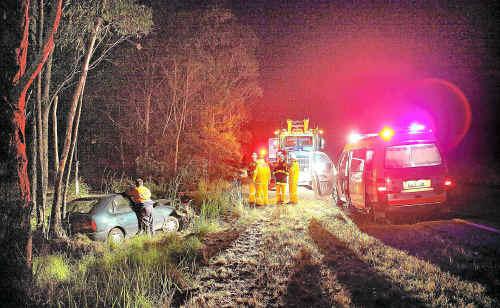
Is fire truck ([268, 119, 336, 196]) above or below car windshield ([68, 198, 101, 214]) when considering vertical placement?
above

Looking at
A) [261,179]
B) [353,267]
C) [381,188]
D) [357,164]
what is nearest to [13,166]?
[353,267]

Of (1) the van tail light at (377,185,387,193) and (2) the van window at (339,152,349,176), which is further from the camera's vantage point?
(2) the van window at (339,152,349,176)

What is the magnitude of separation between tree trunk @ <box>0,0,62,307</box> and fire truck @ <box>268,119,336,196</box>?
34.0 feet

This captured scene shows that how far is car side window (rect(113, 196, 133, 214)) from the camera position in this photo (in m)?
8.03

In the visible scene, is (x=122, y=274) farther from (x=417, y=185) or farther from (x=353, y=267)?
(x=417, y=185)

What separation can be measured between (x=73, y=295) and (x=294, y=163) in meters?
8.10

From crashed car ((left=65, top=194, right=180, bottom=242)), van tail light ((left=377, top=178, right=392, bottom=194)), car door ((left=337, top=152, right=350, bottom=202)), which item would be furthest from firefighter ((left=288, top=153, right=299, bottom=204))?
crashed car ((left=65, top=194, right=180, bottom=242))

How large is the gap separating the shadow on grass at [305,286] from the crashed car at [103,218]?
15.1 ft

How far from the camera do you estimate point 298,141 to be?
621 inches

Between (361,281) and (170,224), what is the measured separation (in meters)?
6.13

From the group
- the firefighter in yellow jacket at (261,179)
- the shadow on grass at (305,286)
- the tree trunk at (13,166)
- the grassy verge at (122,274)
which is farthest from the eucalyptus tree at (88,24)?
the shadow on grass at (305,286)

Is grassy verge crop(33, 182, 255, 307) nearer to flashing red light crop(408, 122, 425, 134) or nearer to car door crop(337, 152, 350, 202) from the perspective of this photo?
car door crop(337, 152, 350, 202)

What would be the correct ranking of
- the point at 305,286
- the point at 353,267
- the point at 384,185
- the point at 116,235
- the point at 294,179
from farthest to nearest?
the point at 294,179, the point at 116,235, the point at 384,185, the point at 353,267, the point at 305,286

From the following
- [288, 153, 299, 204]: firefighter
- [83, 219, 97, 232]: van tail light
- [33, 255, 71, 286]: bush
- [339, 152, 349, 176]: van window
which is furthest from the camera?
[288, 153, 299, 204]: firefighter
